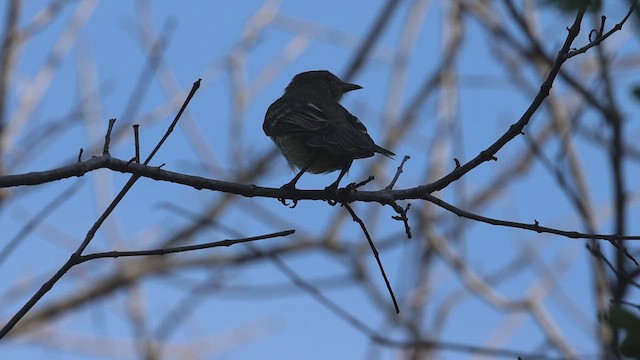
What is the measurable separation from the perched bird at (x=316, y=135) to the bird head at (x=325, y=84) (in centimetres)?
90

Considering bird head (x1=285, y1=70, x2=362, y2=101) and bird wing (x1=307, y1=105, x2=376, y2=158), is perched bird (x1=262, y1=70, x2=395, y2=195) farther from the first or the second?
bird head (x1=285, y1=70, x2=362, y2=101)

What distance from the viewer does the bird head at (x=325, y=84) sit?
26.0 feet

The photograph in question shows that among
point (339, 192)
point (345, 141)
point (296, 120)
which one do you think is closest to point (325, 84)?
point (296, 120)

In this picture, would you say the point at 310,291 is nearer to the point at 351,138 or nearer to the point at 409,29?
the point at 351,138

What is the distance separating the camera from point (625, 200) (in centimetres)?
630

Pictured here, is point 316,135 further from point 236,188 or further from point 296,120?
point 236,188

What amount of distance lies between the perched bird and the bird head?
2.95ft

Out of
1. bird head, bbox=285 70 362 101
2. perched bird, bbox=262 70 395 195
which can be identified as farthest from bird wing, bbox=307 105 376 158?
bird head, bbox=285 70 362 101

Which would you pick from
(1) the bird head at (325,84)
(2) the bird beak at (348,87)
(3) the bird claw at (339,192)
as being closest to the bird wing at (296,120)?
(3) the bird claw at (339,192)

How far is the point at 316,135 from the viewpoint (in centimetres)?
528

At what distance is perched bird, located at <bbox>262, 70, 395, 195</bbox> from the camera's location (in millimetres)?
5000

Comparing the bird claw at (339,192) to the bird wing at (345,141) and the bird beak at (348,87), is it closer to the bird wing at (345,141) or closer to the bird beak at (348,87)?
the bird wing at (345,141)

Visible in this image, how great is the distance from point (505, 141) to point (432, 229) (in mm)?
4669

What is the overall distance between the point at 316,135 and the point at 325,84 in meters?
2.79
